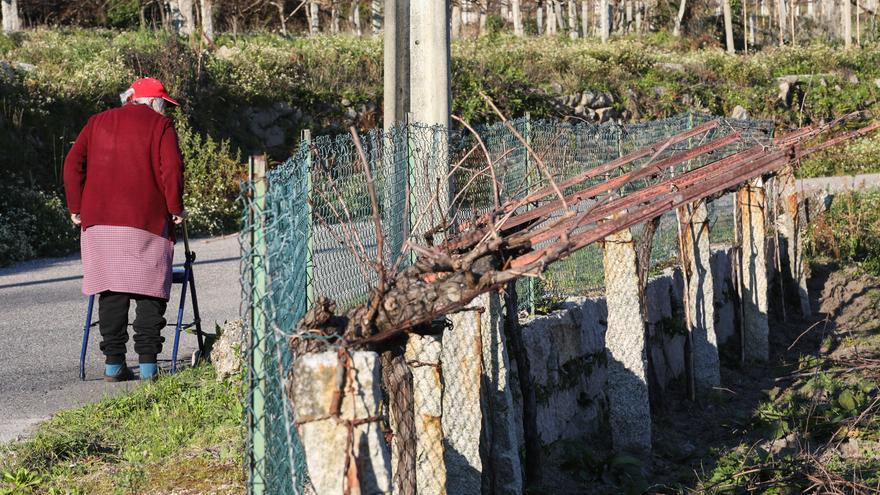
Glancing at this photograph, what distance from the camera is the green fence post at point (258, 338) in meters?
3.17

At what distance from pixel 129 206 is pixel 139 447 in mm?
1674

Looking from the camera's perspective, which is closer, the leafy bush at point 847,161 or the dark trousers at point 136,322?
the dark trousers at point 136,322

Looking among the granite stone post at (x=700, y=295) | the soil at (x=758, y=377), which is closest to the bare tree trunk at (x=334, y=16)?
the soil at (x=758, y=377)

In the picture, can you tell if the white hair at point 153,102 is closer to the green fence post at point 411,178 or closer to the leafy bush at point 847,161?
the green fence post at point 411,178

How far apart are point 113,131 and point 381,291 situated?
3874 mm

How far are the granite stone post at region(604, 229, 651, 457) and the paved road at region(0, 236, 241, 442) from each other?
2.92 metres

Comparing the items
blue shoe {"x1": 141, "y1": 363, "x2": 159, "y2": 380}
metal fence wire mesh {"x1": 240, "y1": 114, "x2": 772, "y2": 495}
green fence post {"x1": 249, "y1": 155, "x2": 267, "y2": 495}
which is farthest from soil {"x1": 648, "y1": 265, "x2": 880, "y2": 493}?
green fence post {"x1": 249, "y1": 155, "x2": 267, "y2": 495}

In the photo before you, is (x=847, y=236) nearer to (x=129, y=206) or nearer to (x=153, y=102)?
(x=153, y=102)

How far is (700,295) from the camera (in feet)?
28.4

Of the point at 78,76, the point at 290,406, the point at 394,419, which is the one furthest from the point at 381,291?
the point at 78,76

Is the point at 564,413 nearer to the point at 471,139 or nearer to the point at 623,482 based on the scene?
the point at 623,482

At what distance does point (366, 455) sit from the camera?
301 cm

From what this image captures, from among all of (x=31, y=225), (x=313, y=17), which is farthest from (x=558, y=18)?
(x=31, y=225)

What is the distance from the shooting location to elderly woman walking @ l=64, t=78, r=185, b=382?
6629 mm
